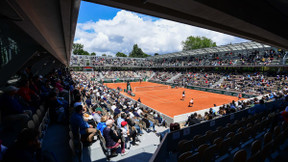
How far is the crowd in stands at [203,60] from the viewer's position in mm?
28803

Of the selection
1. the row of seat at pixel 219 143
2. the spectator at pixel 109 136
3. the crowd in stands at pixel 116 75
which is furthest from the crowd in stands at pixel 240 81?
the spectator at pixel 109 136

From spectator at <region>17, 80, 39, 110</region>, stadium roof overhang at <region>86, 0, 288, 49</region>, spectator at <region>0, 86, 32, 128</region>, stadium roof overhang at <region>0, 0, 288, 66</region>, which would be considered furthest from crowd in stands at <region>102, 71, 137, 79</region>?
stadium roof overhang at <region>86, 0, 288, 49</region>

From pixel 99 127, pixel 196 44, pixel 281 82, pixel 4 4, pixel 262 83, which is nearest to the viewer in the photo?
pixel 4 4

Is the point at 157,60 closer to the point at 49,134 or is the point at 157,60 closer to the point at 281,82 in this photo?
the point at 281,82

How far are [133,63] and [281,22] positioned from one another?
58.1 metres

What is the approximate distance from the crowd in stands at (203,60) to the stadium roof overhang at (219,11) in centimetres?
3037

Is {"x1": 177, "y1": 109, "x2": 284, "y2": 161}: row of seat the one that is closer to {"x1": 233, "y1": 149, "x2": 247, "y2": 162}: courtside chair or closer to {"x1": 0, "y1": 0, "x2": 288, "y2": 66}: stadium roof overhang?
{"x1": 233, "y1": 149, "x2": 247, "y2": 162}: courtside chair

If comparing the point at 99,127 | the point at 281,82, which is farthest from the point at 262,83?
the point at 99,127

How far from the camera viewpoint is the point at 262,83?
26203 millimetres

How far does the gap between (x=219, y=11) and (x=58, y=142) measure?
5.72 m

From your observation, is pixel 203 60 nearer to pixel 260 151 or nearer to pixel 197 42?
pixel 197 42

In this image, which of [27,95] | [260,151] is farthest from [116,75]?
[260,151]

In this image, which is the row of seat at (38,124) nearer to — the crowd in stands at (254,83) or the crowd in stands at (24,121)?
the crowd in stands at (24,121)

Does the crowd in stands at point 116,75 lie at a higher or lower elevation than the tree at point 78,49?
lower
